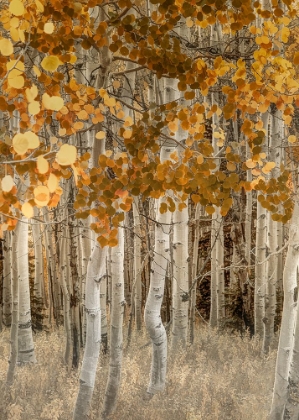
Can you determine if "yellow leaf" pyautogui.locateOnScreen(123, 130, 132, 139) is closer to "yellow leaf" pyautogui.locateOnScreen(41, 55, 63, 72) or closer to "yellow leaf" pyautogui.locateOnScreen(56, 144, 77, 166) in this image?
"yellow leaf" pyautogui.locateOnScreen(41, 55, 63, 72)

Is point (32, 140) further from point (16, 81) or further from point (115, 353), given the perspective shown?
point (115, 353)

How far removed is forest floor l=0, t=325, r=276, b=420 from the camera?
5.70 metres

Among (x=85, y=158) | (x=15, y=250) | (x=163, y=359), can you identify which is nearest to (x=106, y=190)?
(x=85, y=158)

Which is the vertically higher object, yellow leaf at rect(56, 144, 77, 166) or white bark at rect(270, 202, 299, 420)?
yellow leaf at rect(56, 144, 77, 166)

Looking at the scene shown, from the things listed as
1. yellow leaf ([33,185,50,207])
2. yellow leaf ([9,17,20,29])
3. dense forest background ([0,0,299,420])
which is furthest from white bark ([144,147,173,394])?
yellow leaf ([9,17,20,29])

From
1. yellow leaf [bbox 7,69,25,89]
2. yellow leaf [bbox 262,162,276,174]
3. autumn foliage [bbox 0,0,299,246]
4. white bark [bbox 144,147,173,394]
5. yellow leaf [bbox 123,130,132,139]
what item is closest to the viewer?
yellow leaf [bbox 7,69,25,89]

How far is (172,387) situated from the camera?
631 cm

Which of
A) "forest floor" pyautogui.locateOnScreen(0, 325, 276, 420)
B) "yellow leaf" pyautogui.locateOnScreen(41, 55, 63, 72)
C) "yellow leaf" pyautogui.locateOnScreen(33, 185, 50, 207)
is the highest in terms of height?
"yellow leaf" pyautogui.locateOnScreen(41, 55, 63, 72)

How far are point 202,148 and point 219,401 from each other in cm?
321

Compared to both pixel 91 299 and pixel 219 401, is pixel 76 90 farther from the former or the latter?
pixel 219 401

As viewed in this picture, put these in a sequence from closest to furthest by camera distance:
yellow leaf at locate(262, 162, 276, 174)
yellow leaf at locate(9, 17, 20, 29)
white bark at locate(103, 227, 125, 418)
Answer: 1. yellow leaf at locate(9, 17, 20, 29)
2. yellow leaf at locate(262, 162, 276, 174)
3. white bark at locate(103, 227, 125, 418)

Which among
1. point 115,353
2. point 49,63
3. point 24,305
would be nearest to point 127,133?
point 49,63

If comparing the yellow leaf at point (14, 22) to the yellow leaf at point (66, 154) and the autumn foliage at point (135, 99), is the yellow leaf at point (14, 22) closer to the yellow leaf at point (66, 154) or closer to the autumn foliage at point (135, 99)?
the autumn foliage at point (135, 99)

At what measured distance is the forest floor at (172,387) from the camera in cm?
570
